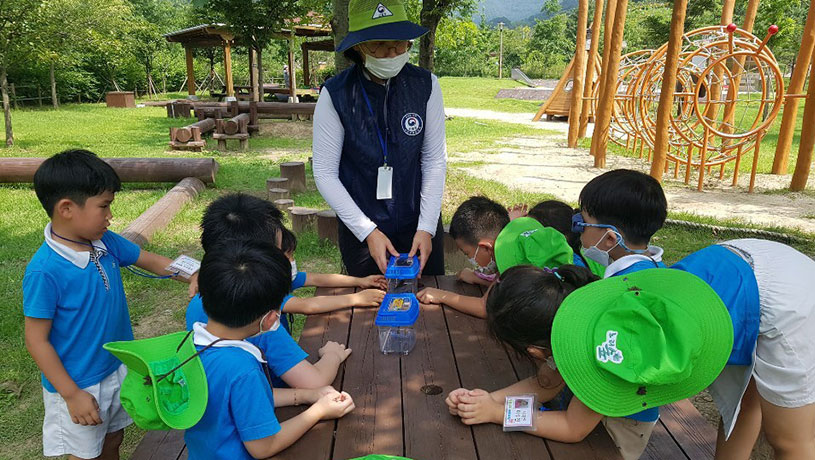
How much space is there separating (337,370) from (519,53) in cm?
5224

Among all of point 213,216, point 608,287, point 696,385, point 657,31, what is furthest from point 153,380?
point 657,31

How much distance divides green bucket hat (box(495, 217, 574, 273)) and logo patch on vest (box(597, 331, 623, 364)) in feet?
2.36

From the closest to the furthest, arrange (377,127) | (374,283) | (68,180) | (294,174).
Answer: (68,180)
(377,127)
(374,283)
(294,174)

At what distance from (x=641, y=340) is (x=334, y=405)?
843 mm

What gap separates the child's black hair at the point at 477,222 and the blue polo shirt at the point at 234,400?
1386 millimetres

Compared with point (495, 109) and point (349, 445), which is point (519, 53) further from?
point (349, 445)

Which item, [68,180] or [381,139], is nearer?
[68,180]

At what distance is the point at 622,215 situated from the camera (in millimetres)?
1894

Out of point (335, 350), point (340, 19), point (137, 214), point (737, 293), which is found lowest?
point (137, 214)

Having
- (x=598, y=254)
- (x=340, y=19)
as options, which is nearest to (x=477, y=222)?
(x=598, y=254)

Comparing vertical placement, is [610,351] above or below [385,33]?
below

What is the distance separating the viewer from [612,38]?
28.8ft

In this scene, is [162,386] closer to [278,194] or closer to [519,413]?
[519,413]

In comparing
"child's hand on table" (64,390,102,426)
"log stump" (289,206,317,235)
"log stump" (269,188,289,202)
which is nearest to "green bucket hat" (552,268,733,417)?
"child's hand on table" (64,390,102,426)
